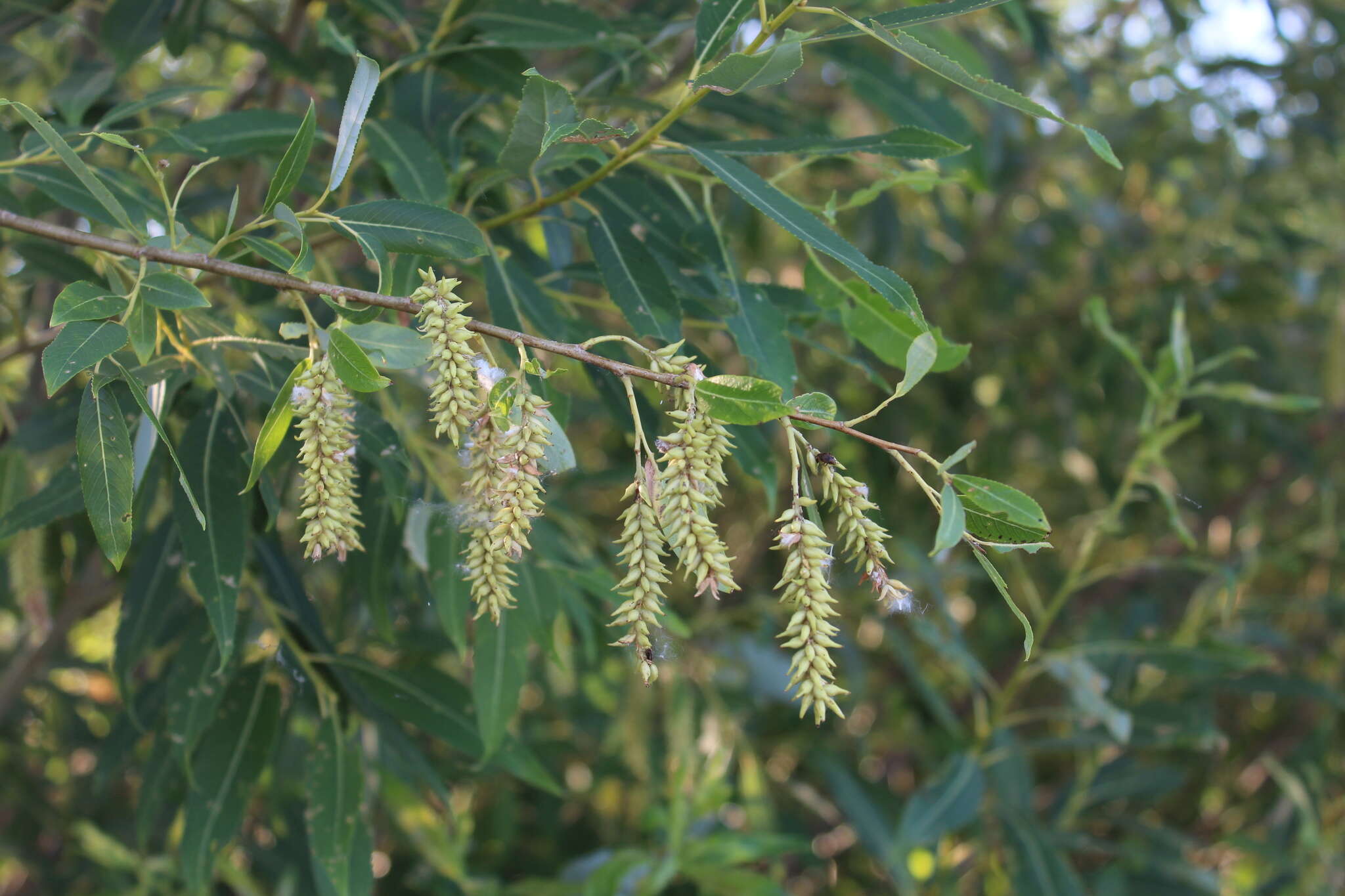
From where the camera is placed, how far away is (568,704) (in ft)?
6.55

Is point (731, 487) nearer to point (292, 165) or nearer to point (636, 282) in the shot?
point (636, 282)

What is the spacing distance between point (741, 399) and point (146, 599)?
0.79m

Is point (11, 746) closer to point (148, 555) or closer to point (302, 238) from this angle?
point (148, 555)

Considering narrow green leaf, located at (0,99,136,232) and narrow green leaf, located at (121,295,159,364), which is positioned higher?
narrow green leaf, located at (0,99,136,232)

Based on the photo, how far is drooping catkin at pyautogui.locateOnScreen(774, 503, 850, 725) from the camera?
539 millimetres

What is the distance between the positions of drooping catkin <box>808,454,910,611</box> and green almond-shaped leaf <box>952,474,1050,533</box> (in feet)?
0.20

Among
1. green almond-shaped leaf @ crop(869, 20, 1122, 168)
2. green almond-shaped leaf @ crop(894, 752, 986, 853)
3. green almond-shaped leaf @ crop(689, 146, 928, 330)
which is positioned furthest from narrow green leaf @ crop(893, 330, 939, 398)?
green almond-shaped leaf @ crop(894, 752, 986, 853)

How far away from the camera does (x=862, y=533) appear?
568 mm

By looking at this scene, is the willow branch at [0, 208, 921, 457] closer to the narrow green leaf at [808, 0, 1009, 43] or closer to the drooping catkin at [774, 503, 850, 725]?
the drooping catkin at [774, 503, 850, 725]

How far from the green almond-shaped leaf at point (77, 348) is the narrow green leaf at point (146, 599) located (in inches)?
19.8

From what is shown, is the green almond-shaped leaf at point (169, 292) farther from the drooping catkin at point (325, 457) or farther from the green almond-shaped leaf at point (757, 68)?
the green almond-shaped leaf at point (757, 68)

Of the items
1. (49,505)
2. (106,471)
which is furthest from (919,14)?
(49,505)

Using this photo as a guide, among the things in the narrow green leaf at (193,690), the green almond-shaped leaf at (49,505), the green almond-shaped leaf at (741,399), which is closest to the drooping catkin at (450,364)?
the green almond-shaped leaf at (741,399)

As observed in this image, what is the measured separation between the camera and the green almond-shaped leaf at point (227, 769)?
3.41 feet
